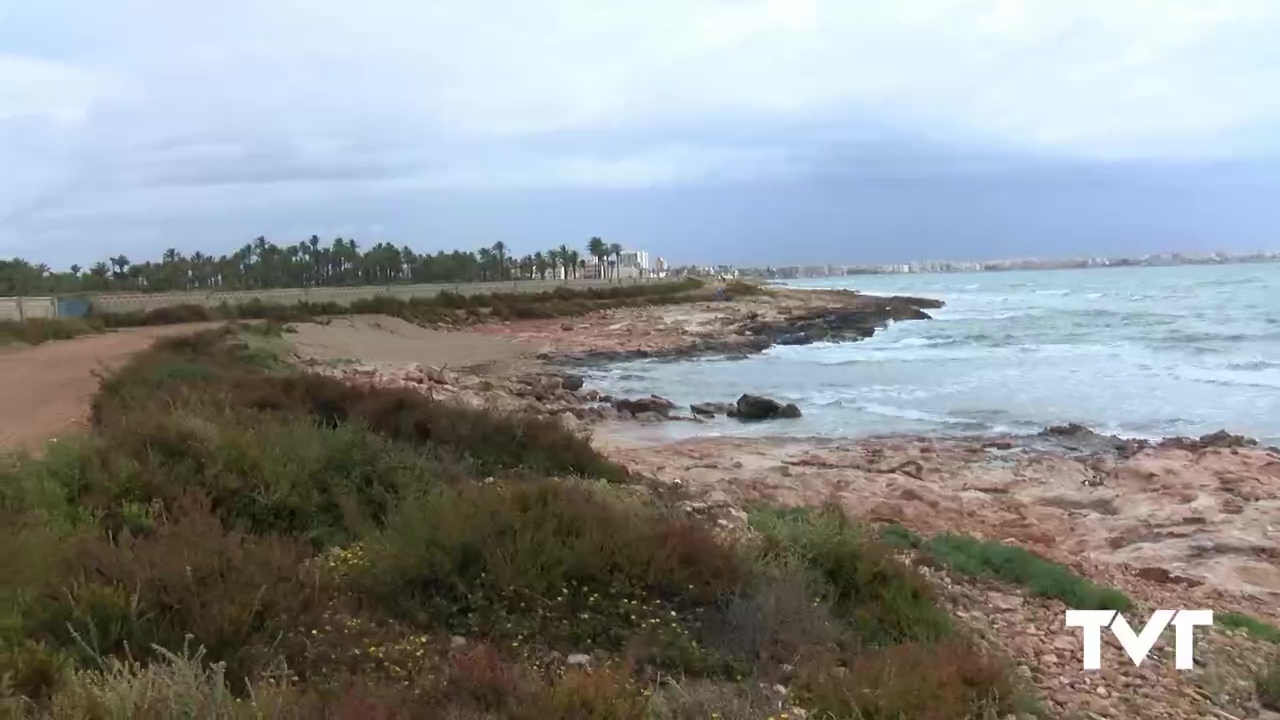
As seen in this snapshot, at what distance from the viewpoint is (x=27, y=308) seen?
38.3 m

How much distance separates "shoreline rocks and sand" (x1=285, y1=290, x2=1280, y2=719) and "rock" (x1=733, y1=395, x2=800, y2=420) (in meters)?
0.05

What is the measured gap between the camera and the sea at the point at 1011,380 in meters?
22.2

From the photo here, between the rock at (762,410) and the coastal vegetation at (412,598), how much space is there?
571 inches

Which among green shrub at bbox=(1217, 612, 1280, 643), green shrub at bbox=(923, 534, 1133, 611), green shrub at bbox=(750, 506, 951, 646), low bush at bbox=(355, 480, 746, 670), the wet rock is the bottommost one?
the wet rock

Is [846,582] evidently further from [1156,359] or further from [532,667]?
[1156,359]

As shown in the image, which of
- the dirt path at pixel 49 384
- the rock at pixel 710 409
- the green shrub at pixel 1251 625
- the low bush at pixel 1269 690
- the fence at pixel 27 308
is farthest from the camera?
the fence at pixel 27 308

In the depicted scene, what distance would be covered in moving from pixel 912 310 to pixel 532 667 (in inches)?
2907

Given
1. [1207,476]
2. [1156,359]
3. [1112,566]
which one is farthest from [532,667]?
[1156,359]

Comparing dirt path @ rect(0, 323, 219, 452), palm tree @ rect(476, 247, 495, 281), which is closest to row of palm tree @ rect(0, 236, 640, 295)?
palm tree @ rect(476, 247, 495, 281)

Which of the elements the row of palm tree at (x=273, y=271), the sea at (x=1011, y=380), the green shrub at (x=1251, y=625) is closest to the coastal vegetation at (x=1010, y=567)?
the green shrub at (x=1251, y=625)

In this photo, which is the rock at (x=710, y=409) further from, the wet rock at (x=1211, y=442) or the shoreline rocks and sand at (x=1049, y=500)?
the wet rock at (x=1211, y=442)

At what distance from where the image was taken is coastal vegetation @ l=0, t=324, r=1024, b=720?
175 inches

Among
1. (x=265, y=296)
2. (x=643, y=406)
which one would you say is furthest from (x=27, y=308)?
(x=643, y=406)

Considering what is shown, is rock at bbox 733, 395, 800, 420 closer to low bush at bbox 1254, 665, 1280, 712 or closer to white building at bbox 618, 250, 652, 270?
low bush at bbox 1254, 665, 1280, 712
